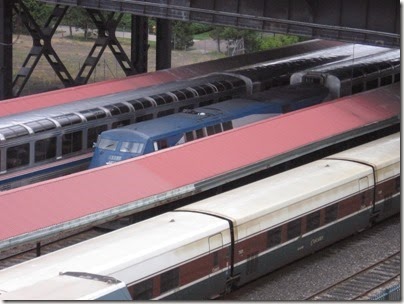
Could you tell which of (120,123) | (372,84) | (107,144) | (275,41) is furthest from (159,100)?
(275,41)

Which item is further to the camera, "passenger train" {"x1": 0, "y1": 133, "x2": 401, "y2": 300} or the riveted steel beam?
the riveted steel beam

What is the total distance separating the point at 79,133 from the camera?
30.0m

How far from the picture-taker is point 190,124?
29.9 m

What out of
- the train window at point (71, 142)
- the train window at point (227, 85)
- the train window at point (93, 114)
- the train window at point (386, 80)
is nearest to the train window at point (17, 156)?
the train window at point (71, 142)

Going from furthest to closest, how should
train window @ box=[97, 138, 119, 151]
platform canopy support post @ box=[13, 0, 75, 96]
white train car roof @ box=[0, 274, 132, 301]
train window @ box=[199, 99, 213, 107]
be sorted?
1. platform canopy support post @ box=[13, 0, 75, 96]
2. train window @ box=[199, 99, 213, 107]
3. train window @ box=[97, 138, 119, 151]
4. white train car roof @ box=[0, 274, 132, 301]

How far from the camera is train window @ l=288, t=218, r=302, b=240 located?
908 inches

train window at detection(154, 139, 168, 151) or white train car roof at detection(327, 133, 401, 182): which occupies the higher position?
white train car roof at detection(327, 133, 401, 182)

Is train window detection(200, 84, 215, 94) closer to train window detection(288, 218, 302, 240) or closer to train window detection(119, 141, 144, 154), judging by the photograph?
train window detection(119, 141, 144, 154)

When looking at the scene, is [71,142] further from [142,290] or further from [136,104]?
[142,290]

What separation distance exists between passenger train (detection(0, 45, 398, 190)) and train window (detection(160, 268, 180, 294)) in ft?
29.7

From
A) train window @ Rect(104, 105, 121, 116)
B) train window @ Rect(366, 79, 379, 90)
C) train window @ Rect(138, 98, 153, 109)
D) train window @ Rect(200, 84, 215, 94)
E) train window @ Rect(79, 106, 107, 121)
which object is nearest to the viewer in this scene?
train window @ Rect(79, 106, 107, 121)

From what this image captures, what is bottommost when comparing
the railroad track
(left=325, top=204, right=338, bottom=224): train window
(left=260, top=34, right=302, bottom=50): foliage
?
(left=260, top=34, right=302, bottom=50): foliage

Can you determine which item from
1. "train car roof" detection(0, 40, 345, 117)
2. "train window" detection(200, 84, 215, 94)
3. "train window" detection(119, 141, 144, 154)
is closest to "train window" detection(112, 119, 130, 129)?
"train car roof" detection(0, 40, 345, 117)

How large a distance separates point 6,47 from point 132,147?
13.7 m
